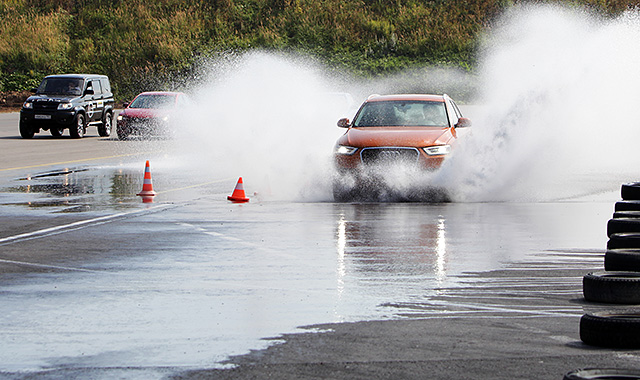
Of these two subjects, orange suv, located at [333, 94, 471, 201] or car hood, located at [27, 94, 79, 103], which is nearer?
orange suv, located at [333, 94, 471, 201]

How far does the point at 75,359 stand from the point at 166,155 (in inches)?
888

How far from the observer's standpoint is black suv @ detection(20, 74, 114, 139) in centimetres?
3472

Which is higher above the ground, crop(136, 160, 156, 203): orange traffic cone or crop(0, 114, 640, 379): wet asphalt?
crop(136, 160, 156, 203): orange traffic cone

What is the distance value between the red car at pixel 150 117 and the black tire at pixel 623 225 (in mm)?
24927

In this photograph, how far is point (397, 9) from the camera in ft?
254

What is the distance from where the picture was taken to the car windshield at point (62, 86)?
35.6 meters

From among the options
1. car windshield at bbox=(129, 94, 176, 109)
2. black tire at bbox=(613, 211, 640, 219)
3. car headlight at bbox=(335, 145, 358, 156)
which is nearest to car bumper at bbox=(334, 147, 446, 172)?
car headlight at bbox=(335, 145, 358, 156)

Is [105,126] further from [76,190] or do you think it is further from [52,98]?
[76,190]

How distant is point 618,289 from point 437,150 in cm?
862

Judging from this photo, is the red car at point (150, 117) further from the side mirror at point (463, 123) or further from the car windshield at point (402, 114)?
the side mirror at point (463, 123)

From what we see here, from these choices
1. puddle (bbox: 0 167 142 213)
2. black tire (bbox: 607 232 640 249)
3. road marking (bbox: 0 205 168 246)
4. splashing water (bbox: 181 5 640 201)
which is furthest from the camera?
splashing water (bbox: 181 5 640 201)

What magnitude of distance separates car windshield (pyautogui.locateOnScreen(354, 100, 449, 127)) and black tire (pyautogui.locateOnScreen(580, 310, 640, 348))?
11.0 meters

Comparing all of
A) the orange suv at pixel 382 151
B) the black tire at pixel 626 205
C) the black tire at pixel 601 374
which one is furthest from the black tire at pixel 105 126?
the black tire at pixel 601 374

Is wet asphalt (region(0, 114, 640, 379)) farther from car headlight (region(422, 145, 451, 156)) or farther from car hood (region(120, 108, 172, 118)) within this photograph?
car hood (region(120, 108, 172, 118))
